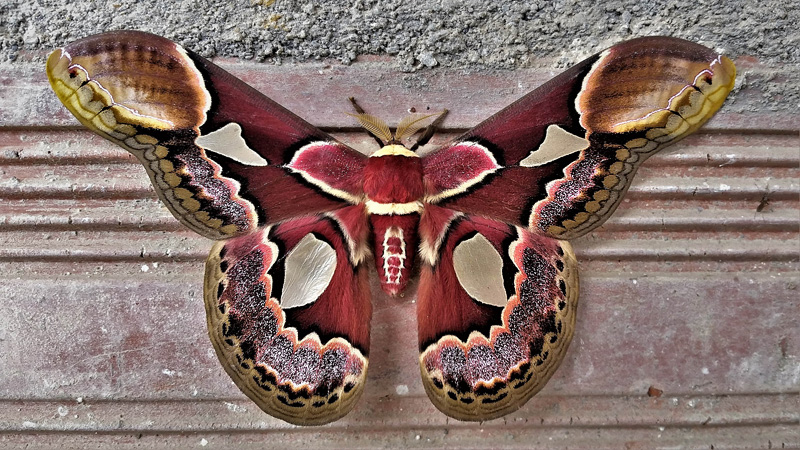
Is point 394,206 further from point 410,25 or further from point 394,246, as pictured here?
point 410,25

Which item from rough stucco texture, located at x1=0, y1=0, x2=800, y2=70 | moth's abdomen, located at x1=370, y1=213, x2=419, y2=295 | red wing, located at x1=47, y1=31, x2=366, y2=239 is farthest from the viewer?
rough stucco texture, located at x1=0, y1=0, x2=800, y2=70

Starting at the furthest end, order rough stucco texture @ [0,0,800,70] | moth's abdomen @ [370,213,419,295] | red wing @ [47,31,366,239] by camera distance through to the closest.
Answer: rough stucco texture @ [0,0,800,70] → moth's abdomen @ [370,213,419,295] → red wing @ [47,31,366,239]


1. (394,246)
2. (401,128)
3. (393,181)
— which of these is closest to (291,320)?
(394,246)

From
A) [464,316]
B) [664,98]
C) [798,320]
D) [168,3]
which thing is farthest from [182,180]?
[798,320]

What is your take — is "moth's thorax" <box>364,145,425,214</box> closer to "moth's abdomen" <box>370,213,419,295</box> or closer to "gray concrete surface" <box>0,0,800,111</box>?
"moth's abdomen" <box>370,213,419,295</box>

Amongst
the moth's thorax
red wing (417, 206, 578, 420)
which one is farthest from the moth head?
red wing (417, 206, 578, 420)

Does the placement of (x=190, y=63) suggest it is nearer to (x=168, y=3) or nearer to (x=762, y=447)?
(x=168, y=3)

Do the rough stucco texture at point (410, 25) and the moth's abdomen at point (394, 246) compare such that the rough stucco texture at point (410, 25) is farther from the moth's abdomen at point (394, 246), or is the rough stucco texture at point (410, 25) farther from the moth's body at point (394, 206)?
the moth's abdomen at point (394, 246)
